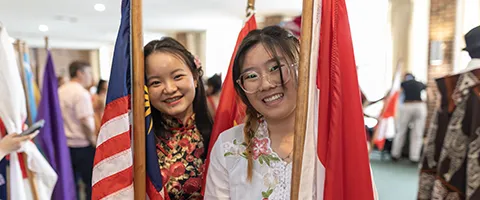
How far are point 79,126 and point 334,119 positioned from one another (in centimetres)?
261

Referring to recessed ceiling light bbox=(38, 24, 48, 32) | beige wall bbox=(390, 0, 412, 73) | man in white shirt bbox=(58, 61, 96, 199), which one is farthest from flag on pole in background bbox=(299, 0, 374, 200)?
recessed ceiling light bbox=(38, 24, 48, 32)

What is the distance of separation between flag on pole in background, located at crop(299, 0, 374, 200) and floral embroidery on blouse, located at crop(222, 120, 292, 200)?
9 centimetres

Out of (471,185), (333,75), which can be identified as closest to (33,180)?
(333,75)

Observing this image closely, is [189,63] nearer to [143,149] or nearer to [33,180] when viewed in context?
[143,149]

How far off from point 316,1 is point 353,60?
19cm

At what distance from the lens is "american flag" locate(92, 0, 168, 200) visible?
3.47 ft

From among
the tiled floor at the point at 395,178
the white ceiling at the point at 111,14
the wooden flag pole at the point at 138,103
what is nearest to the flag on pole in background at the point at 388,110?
the tiled floor at the point at 395,178

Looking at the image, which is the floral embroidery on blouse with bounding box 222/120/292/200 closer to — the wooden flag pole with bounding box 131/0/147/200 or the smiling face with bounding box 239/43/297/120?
the smiling face with bounding box 239/43/297/120

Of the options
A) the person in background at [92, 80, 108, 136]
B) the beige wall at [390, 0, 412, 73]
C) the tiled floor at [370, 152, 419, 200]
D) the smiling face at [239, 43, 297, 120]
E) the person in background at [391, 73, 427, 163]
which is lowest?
the tiled floor at [370, 152, 419, 200]

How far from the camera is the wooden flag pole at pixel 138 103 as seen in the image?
3.48 ft

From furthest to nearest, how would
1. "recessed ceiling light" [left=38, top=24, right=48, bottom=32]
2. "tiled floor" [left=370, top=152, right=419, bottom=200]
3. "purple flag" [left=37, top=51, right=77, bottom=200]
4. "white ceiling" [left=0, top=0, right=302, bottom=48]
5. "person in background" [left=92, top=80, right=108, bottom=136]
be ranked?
1. "recessed ceiling light" [left=38, top=24, right=48, bottom=32]
2. "white ceiling" [left=0, top=0, right=302, bottom=48]
3. "tiled floor" [left=370, top=152, right=419, bottom=200]
4. "person in background" [left=92, top=80, right=108, bottom=136]
5. "purple flag" [left=37, top=51, right=77, bottom=200]

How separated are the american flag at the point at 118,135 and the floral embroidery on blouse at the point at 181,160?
184 millimetres

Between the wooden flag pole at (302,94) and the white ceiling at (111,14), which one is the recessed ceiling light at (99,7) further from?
the wooden flag pole at (302,94)

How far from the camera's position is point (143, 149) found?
3.59 feet
